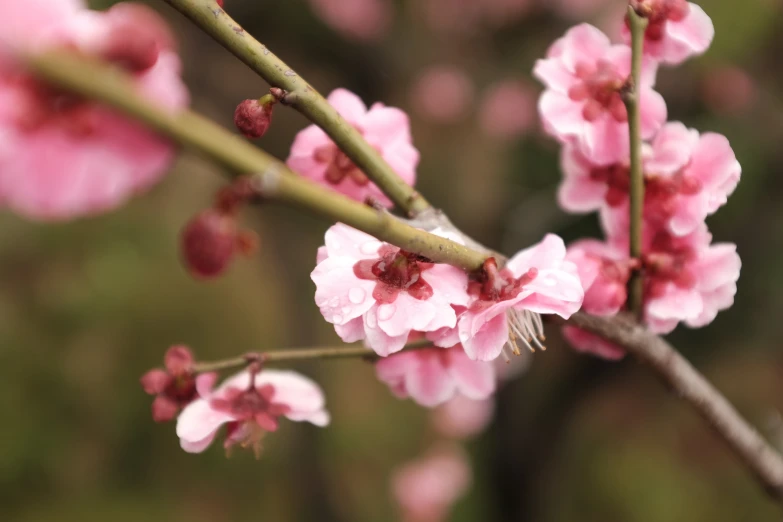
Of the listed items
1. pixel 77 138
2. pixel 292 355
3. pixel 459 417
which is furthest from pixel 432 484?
pixel 77 138

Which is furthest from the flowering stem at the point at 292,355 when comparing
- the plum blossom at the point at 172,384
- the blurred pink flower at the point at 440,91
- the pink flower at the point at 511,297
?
the blurred pink flower at the point at 440,91

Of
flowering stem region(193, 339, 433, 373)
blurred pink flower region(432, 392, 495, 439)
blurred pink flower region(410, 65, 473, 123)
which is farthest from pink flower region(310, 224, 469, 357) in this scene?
blurred pink flower region(410, 65, 473, 123)

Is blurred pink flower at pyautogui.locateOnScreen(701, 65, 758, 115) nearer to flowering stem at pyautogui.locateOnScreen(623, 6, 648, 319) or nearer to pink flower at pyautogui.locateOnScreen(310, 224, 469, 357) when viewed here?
flowering stem at pyautogui.locateOnScreen(623, 6, 648, 319)

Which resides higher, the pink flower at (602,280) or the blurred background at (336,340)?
the blurred background at (336,340)

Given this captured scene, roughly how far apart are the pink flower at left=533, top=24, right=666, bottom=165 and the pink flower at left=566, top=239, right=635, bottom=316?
9cm

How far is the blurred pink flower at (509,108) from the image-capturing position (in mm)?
2105

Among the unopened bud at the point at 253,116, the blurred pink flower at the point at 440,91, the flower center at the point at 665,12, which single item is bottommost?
the unopened bud at the point at 253,116

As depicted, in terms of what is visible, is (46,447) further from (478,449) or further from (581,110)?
(581,110)

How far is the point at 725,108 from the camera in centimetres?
153

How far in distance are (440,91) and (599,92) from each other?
6.27ft

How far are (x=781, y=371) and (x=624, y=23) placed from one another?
1.50m

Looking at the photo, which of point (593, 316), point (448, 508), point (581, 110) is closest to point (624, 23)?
point (581, 110)

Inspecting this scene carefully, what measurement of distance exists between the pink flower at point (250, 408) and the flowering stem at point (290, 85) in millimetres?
204

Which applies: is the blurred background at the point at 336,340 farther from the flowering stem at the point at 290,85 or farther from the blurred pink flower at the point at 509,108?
the flowering stem at the point at 290,85
